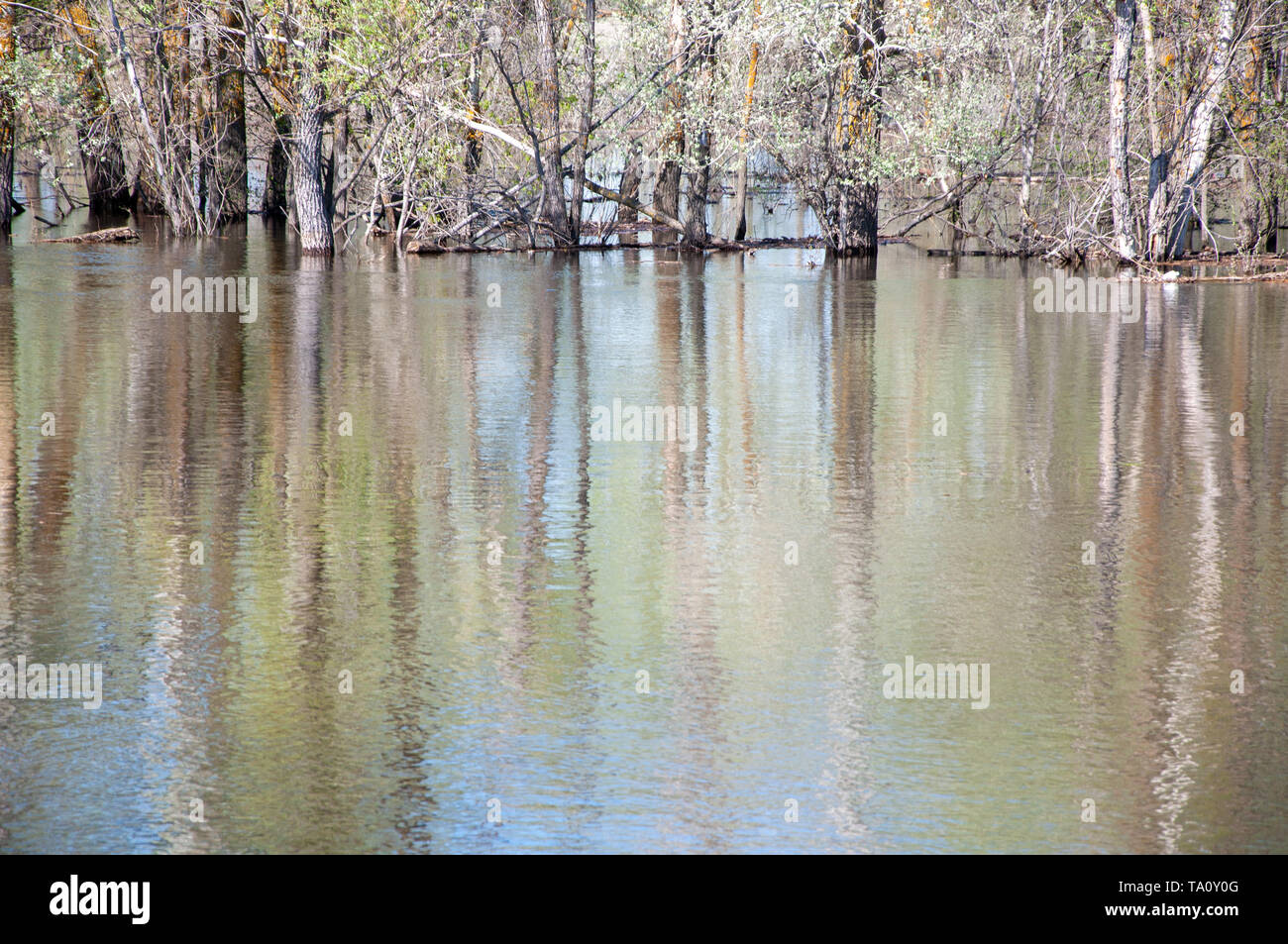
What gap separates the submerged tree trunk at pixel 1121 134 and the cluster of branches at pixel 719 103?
0.04 meters

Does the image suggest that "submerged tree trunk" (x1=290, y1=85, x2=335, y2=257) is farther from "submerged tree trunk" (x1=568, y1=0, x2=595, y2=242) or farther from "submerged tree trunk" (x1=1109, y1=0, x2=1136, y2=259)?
"submerged tree trunk" (x1=1109, y1=0, x2=1136, y2=259)

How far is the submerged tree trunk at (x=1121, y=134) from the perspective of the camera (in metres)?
28.8

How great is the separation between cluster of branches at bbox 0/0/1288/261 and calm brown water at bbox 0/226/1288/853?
15798mm

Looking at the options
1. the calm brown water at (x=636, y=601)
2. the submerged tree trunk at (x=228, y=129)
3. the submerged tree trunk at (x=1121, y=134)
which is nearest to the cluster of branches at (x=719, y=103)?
the submerged tree trunk at (x=1121, y=134)

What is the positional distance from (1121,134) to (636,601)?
2447cm

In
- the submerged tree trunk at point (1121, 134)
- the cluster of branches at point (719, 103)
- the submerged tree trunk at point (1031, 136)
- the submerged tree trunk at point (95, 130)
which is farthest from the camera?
the submerged tree trunk at point (95, 130)

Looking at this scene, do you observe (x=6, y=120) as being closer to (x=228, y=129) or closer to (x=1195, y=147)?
(x=228, y=129)

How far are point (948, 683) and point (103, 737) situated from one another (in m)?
3.01

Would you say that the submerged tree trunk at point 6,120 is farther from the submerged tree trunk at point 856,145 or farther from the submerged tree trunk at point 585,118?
the submerged tree trunk at point 856,145

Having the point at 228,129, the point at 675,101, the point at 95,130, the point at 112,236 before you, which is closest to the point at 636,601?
the point at 112,236

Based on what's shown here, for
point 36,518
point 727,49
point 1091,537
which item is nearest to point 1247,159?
point 727,49

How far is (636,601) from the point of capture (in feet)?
22.8

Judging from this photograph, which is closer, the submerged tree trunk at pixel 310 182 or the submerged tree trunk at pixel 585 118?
the submerged tree trunk at pixel 310 182

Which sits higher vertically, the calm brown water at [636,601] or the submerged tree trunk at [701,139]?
the submerged tree trunk at [701,139]
